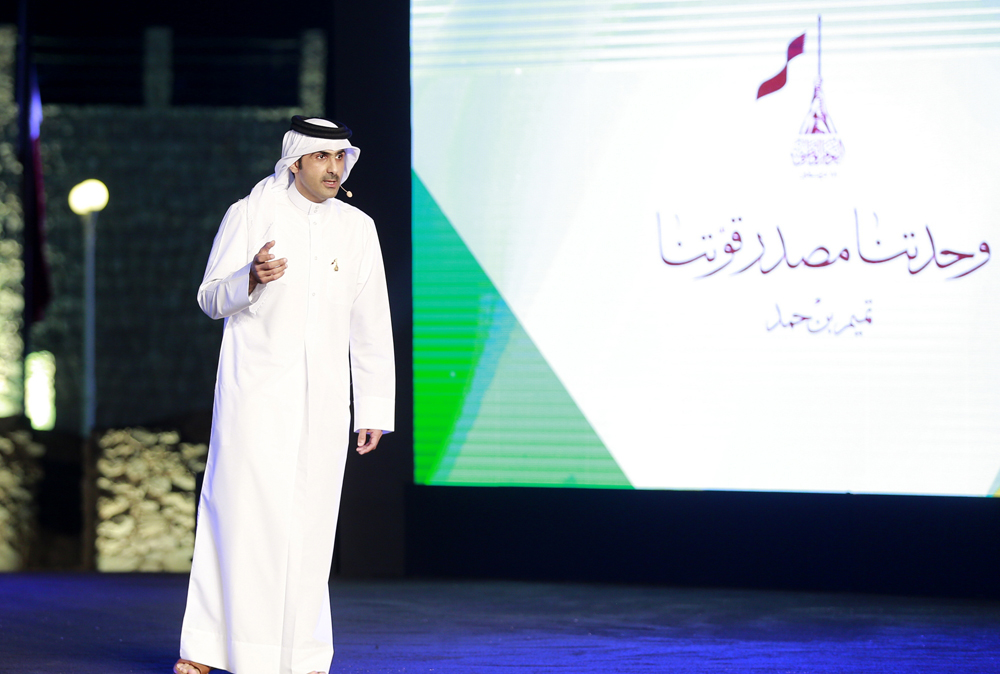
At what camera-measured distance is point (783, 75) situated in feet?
14.0

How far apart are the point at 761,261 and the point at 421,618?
1.72m

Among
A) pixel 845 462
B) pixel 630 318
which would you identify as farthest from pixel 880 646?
pixel 630 318

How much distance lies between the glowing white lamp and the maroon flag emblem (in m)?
2.99

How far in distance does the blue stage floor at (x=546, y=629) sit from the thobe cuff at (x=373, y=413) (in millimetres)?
646

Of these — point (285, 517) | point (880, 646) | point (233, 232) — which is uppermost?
point (233, 232)

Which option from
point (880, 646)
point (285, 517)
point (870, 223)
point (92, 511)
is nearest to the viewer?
point (285, 517)

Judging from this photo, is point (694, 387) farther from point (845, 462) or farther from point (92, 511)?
point (92, 511)

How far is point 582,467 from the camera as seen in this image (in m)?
4.43

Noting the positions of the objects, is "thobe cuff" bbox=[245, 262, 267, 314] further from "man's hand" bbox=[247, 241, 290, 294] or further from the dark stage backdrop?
the dark stage backdrop

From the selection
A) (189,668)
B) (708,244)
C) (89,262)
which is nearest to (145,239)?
(89,262)

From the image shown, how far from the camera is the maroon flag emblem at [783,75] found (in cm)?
425

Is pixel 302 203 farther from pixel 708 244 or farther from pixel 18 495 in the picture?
pixel 18 495

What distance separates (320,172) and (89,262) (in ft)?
10.0

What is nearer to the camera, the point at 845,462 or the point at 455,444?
the point at 845,462
